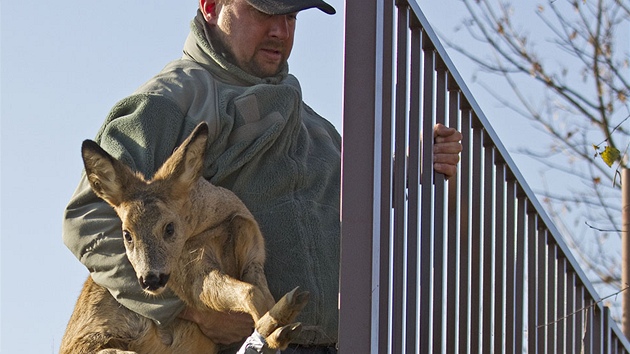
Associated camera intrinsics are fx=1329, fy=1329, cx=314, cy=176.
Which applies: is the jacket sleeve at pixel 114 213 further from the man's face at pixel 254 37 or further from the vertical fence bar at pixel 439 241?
the vertical fence bar at pixel 439 241

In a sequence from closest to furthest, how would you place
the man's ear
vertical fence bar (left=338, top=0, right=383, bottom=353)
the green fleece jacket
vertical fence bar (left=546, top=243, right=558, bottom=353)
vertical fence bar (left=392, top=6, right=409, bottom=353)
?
1. vertical fence bar (left=338, top=0, right=383, bottom=353)
2. vertical fence bar (left=392, top=6, right=409, bottom=353)
3. the green fleece jacket
4. vertical fence bar (left=546, top=243, right=558, bottom=353)
5. the man's ear

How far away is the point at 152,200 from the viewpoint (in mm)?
4871

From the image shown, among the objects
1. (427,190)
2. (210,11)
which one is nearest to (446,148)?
(427,190)

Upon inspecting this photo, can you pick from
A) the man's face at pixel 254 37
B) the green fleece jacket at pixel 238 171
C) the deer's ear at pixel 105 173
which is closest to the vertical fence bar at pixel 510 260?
the green fleece jacket at pixel 238 171

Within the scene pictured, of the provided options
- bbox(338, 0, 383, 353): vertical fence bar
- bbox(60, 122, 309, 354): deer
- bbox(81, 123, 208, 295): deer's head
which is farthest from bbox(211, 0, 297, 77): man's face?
bbox(338, 0, 383, 353): vertical fence bar

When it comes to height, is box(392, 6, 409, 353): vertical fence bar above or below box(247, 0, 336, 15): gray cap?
below

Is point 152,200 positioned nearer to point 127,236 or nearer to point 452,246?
point 127,236

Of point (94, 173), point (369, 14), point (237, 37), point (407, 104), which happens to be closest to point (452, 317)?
point (407, 104)

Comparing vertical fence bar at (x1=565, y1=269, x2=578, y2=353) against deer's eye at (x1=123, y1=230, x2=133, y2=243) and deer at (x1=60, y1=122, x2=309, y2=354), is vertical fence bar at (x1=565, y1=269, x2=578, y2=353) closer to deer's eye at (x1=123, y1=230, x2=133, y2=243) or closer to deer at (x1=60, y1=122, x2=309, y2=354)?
deer at (x1=60, y1=122, x2=309, y2=354)

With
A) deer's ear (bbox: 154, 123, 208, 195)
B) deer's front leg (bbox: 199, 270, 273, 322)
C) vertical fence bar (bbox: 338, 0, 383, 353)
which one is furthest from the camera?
deer's ear (bbox: 154, 123, 208, 195)

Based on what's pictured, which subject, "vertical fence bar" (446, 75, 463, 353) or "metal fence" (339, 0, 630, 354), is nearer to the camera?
"metal fence" (339, 0, 630, 354)

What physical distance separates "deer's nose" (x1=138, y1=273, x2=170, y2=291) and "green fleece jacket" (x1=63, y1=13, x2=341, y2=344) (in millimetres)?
186

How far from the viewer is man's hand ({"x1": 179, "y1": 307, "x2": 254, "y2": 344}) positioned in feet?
16.3

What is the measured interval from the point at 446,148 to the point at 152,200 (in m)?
1.09
